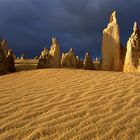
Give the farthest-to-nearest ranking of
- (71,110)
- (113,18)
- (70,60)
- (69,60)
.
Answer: (70,60) < (69,60) < (113,18) < (71,110)

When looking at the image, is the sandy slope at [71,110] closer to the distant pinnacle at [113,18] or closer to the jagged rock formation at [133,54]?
the jagged rock formation at [133,54]

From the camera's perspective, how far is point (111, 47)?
18844mm

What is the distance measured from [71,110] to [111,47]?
462 inches

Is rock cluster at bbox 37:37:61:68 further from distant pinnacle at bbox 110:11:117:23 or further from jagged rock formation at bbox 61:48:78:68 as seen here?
jagged rock formation at bbox 61:48:78:68

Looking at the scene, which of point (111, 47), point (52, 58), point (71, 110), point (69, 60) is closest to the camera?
point (71, 110)

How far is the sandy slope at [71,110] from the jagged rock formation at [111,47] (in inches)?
305

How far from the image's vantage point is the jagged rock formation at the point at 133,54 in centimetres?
1709

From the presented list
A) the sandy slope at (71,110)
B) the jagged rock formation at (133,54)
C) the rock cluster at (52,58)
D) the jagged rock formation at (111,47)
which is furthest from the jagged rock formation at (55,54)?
the sandy slope at (71,110)

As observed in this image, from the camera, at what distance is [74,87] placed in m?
9.84

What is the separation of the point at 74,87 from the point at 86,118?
295cm

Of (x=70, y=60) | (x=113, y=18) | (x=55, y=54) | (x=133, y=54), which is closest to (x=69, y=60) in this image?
(x=70, y=60)

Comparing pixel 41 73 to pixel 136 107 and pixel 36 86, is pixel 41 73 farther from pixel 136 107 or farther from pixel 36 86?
pixel 136 107

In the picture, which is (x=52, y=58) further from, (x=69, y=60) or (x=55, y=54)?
(x=69, y=60)

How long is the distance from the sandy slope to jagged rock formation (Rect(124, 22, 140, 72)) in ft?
20.7
